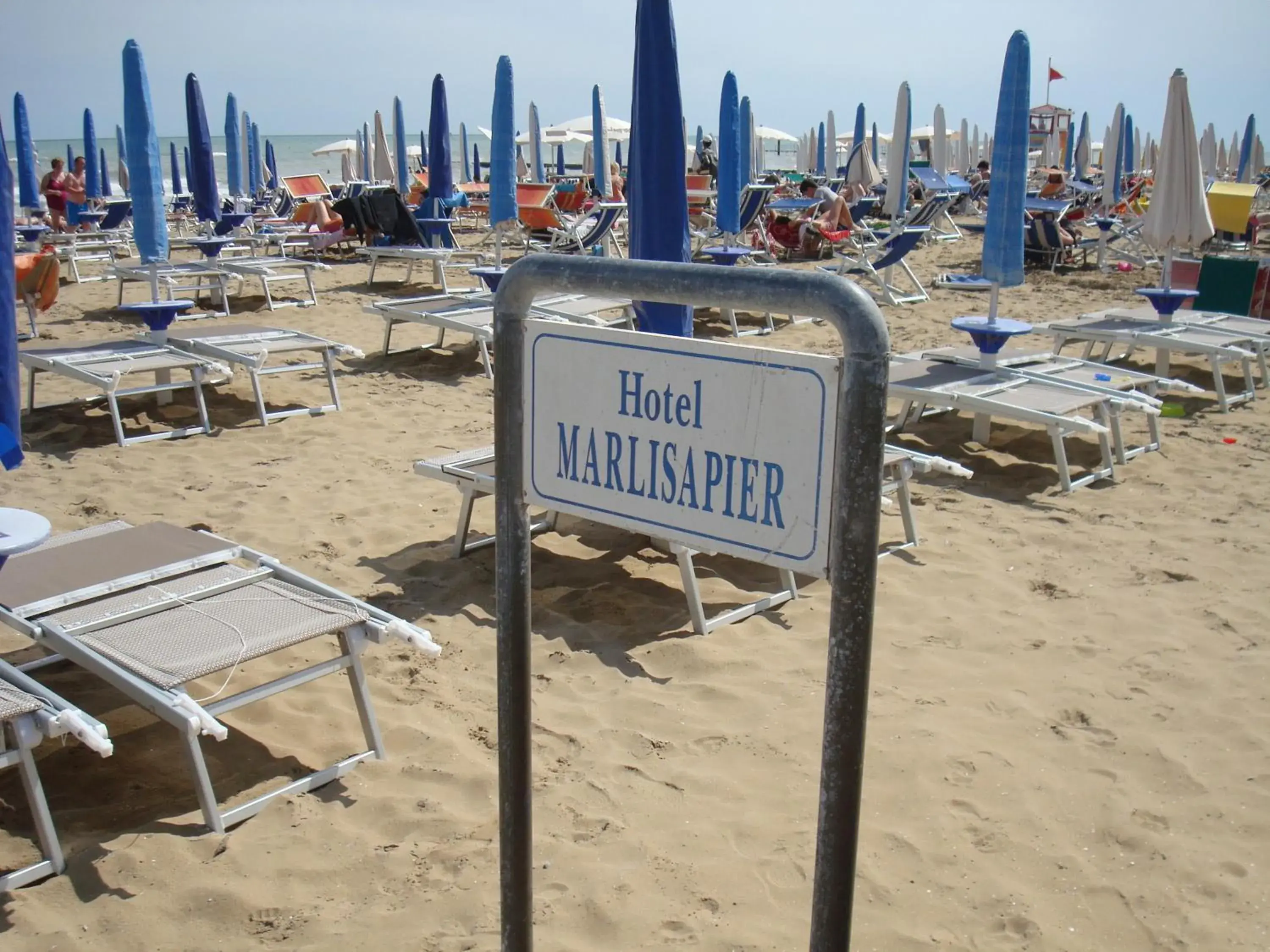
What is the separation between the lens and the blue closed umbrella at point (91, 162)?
58.4 ft

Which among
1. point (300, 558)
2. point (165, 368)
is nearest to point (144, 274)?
point (165, 368)

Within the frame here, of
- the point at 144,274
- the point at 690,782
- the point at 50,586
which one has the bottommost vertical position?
the point at 690,782

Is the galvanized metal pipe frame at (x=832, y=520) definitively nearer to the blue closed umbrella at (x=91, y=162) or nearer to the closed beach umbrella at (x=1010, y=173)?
the closed beach umbrella at (x=1010, y=173)

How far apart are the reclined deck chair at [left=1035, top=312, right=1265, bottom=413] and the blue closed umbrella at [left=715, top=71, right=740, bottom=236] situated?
3.28 metres

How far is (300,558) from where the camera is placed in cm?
425

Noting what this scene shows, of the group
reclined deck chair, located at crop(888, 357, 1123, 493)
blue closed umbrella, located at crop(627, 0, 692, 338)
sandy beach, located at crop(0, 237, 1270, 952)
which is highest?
blue closed umbrella, located at crop(627, 0, 692, 338)

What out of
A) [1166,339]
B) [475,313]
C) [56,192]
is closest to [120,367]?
[475,313]

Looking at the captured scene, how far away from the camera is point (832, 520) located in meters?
1.09

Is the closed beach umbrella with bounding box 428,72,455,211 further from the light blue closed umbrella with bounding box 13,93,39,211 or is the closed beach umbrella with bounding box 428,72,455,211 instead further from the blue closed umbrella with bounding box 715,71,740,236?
the light blue closed umbrella with bounding box 13,93,39,211

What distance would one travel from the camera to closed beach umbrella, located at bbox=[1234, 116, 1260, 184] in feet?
72.0

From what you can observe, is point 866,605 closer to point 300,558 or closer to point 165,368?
point 300,558

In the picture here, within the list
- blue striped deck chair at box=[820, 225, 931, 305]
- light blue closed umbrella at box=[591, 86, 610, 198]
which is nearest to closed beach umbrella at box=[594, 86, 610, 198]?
light blue closed umbrella at box=[591, 86, 610, 198]

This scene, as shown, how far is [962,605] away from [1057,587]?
448 millimetres

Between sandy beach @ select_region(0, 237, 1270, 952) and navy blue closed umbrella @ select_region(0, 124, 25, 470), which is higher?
navy blue closed umbrella @ select_region(0, 124, 25, 470)
